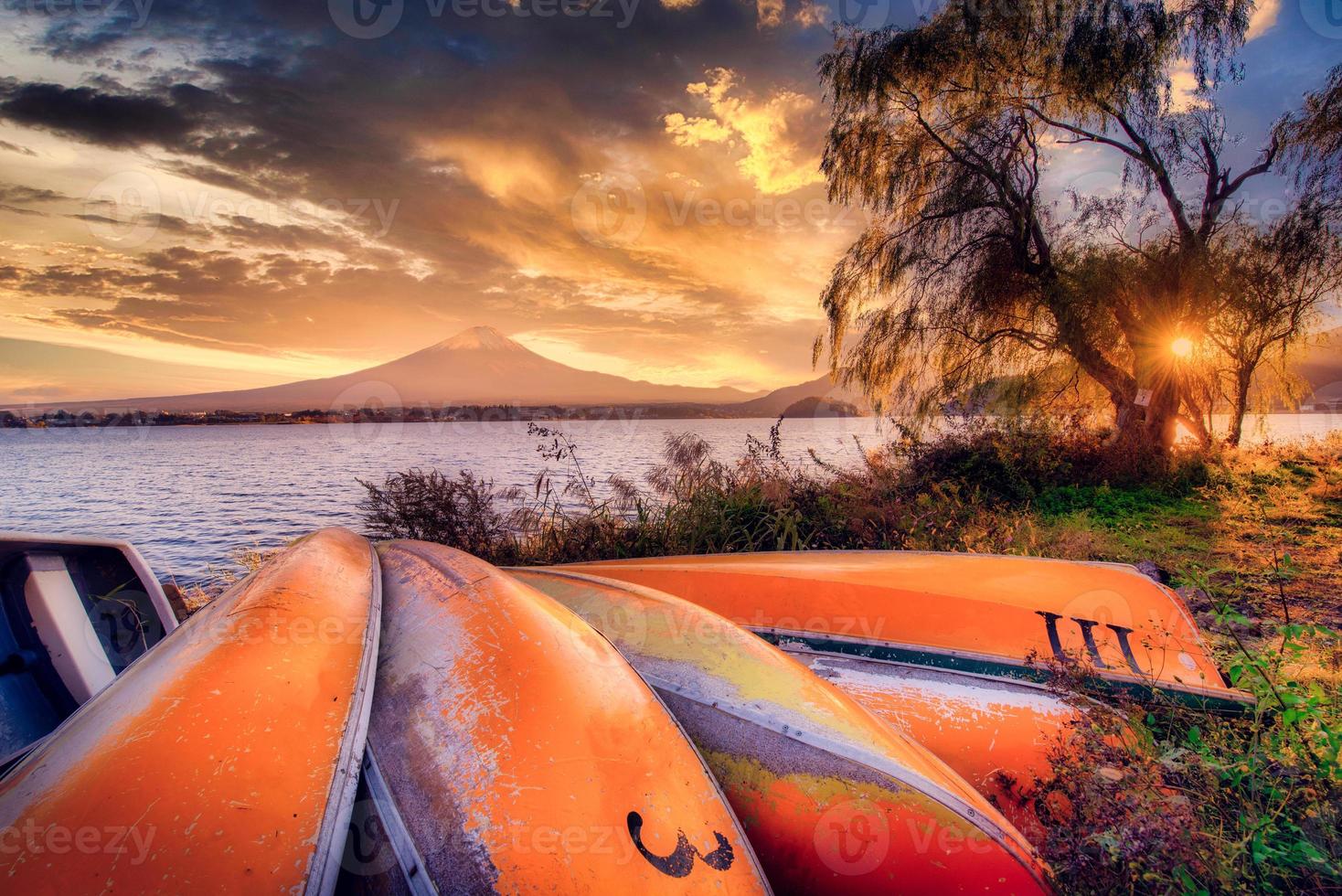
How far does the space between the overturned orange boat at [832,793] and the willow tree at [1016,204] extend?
9877 millimetres

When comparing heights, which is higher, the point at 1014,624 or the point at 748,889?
the point at 1014,624

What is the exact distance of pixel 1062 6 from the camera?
9.37 m

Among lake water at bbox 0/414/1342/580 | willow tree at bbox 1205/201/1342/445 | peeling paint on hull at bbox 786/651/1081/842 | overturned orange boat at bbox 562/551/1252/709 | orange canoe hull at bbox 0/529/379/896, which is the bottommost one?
lake water at bbox 0/414/1342/580

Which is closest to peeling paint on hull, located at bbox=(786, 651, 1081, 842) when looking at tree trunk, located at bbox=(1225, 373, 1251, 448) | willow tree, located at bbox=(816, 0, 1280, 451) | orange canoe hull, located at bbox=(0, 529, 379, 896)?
orange canoe hull, located at bbox=(0, 529, 379, 896)

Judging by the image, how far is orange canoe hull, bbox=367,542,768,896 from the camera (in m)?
1.19

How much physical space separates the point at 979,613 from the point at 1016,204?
1010 cm

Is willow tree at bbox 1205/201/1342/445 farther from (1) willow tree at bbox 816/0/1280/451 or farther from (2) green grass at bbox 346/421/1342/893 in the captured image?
(2) green grass at bbox 346/421/1342/893

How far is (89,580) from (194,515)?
12.6 metres

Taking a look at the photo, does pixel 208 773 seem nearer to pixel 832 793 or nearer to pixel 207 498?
pixel 832 793

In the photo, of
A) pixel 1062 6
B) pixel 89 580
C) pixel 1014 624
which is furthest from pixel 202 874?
pixel 1062 6

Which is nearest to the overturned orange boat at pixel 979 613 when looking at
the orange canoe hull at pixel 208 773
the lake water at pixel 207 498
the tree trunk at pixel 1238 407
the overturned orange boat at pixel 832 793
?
the overturned orange boat at pixel 832 793

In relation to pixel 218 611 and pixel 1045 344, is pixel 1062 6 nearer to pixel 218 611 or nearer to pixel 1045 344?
pixel 1045 344

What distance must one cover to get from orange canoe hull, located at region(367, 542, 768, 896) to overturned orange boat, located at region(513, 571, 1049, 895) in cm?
26

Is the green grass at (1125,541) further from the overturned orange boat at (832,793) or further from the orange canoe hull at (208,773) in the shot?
the orange canoe hull at (208,773)
